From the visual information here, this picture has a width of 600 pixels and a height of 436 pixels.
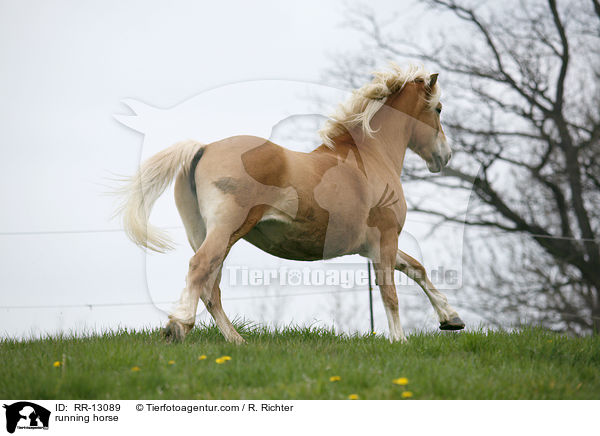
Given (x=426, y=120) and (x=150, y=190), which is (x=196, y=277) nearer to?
(x=150, y=190)

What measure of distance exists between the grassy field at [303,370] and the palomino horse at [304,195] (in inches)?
19.4

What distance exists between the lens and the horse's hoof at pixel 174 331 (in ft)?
13.8

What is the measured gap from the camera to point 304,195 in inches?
183

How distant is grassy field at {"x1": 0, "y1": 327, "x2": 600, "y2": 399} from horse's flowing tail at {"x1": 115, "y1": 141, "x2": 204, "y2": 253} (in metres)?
0.86

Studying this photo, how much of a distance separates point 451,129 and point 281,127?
25.8 feet

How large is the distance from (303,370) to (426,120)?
11.0 feet

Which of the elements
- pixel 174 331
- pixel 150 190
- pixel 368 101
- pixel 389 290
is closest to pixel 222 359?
pixel 174 331

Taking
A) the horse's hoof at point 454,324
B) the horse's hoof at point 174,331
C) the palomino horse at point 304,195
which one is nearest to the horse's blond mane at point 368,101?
the palomino horse at point 304,195

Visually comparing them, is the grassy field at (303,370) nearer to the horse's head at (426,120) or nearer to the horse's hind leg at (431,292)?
the horse's hind leg at (431,292)

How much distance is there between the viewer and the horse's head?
5.89 metres

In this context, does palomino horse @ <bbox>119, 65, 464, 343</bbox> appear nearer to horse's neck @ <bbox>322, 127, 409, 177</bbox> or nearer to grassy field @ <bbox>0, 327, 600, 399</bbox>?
horse's neck @ <bbox>322, 127, 409, 177</bbox>

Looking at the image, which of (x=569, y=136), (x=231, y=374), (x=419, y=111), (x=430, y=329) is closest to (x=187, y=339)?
(x=231, y=374)
